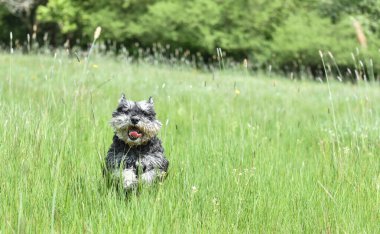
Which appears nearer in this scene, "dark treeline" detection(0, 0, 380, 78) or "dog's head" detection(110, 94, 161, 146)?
"dog's head" detection(110, 94, 161, 146)

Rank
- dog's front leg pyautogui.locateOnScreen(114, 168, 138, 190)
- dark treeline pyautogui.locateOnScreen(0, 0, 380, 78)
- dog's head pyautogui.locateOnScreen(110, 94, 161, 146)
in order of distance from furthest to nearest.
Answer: dark treeline pyautogui.locateOnScreen(0, 0, 380, 78)
dog's head pyautogui.locateOnScreen(110, 94, 161, 146)
dog's front leg pyautogui.locateOnScreen(114, 168, 138, 190)

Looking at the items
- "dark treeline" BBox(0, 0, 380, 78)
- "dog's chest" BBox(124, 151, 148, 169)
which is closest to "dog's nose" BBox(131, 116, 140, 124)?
"dog's chest" BBox(124, 151, 148, 169)

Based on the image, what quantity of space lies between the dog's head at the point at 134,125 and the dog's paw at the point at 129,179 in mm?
218

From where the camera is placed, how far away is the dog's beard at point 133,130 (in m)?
3.77

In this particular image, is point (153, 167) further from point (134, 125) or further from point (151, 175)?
point (134, 125)

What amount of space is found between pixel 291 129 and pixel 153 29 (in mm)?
17447

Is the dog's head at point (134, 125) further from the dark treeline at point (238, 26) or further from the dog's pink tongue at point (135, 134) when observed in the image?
the dark treeline at point (238, 26)

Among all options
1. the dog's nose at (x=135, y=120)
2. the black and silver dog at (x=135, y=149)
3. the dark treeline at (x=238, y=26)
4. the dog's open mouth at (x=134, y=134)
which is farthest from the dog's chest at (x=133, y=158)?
the dark treeline at (x=238, y=26)

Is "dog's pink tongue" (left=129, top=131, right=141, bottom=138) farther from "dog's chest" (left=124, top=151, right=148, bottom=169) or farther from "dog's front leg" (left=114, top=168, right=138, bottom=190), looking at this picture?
"dog's front leg" (left=114, top=168, right=138, bottom=190)

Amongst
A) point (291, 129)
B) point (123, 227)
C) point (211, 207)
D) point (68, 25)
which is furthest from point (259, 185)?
point (68, 25)

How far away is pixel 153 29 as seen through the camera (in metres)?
23.6

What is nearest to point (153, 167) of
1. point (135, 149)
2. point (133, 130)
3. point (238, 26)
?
point (135, 149)

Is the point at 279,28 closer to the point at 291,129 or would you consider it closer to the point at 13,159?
the point at 291,129

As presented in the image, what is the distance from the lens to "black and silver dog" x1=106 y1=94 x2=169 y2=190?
3727mm
